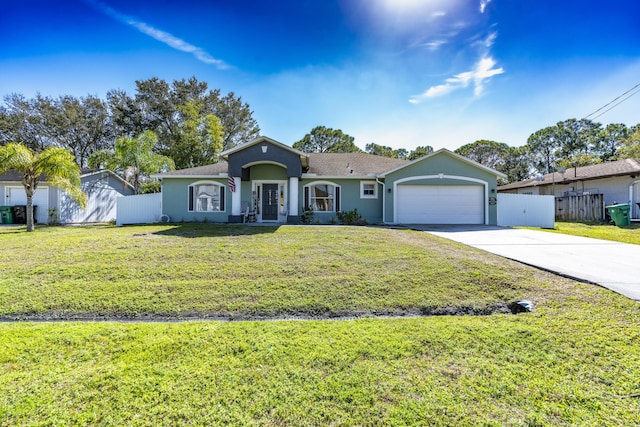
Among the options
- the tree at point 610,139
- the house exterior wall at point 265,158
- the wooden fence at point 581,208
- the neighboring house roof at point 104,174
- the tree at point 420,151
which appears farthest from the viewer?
the tree at point 420,151

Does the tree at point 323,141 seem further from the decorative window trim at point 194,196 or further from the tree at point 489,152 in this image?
the decorative window trim at point 194,196

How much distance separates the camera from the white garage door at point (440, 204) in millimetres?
14617

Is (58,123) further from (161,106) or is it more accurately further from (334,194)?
(334,194)

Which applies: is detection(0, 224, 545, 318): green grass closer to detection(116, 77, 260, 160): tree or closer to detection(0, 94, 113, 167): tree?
detection(116, 77, 260, 160): tree

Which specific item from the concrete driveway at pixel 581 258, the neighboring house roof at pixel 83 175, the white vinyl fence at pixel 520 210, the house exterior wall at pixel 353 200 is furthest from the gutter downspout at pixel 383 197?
the neighboring house roof at pixel 83 175

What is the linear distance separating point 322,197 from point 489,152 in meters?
35.1

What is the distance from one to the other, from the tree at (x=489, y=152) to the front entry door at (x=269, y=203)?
33793 mm

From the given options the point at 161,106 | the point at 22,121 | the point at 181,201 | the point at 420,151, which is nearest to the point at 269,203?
the point at 181,201

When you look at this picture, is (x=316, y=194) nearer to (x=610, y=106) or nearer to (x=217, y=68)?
(x=217, y=68)

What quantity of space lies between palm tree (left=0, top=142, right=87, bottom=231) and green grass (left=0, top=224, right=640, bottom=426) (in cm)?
932

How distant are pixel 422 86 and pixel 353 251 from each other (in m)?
10.3

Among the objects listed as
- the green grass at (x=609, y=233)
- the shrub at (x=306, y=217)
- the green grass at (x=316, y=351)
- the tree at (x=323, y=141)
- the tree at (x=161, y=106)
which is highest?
the tree at (x=161, y=106)

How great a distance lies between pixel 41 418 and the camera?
2.09 metres

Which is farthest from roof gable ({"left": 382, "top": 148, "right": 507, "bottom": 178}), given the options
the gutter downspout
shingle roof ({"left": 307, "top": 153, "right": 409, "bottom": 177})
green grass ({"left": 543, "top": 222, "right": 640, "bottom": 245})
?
green grass ({"left": 543, "top": 222, "right": 640, "bottom": 245})
